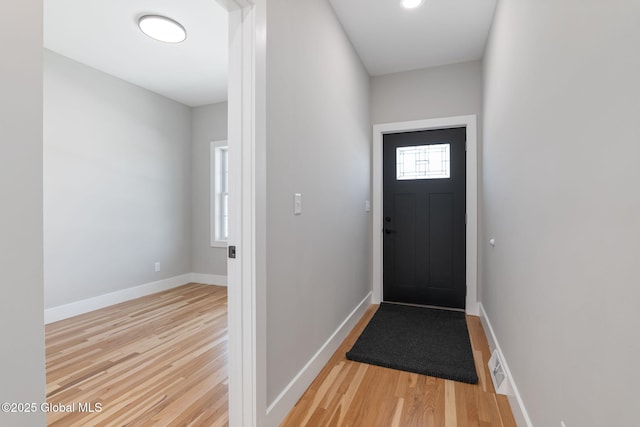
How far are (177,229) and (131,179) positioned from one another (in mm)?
1000

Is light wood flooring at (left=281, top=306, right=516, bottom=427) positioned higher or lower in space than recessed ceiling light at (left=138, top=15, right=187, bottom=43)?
lower

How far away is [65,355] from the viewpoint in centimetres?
237

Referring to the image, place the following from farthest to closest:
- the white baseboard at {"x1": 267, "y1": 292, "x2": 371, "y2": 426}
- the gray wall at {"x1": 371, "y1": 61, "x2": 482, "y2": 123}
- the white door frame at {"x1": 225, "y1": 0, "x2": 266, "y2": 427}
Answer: the gray wall at {"x1": 371, "y1": 61, "x2": 482, "y2": 123}, the white baseboard at {"x1": 267, "y1": 292, "x2": 371, "y2": 426}, the white door frame at {"x1": 225, "y1": 0, "x2": 266, "y2": 427}

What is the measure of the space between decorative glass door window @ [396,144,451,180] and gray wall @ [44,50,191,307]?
3.23 meters

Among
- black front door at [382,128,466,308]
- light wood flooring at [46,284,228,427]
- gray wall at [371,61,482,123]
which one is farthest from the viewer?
black front door at [382,128,466,308]

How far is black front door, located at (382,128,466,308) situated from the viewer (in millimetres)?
3365

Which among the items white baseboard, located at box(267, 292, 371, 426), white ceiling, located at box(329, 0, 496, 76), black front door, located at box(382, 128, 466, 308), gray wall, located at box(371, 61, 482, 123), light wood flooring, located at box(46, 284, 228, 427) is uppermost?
white ceiling, located at box(329, 0, 496, 76)

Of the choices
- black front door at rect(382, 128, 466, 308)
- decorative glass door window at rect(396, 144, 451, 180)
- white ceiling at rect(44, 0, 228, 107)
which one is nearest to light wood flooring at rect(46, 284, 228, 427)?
black front door at rect(382, 128, 466, 308)

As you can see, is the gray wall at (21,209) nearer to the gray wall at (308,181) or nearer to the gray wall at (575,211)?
the gray wall at (308,181)

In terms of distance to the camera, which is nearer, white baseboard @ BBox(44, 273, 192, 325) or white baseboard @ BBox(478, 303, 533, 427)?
white baseboard @ BBox(478, 303, 533, 427)

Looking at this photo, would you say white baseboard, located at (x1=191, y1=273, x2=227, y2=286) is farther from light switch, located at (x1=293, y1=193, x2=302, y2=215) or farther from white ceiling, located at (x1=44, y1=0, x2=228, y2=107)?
light switch, located at (x1=293, y1=193, x2=302, y2=215)

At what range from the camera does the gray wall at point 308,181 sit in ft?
5.12

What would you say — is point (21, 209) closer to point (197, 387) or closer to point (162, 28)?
point (197, 387)

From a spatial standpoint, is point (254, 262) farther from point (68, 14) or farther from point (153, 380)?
point (68, 14)
